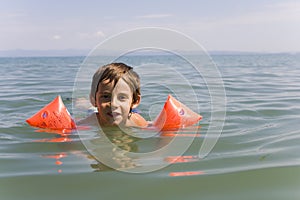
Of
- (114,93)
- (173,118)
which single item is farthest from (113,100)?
(173,118)

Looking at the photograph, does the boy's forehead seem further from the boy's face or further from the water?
the water

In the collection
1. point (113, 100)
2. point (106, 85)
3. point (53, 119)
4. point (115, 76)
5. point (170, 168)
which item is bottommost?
point (170, 168)

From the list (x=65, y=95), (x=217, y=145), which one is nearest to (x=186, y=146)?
(x=217, y=145)

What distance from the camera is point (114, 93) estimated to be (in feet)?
14.3

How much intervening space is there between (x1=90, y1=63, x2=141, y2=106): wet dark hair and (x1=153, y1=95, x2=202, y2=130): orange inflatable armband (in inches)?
17.6

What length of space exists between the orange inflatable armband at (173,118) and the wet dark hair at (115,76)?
45 centimetres

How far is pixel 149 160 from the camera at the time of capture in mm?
3406

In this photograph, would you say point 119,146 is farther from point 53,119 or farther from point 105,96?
point 53,119

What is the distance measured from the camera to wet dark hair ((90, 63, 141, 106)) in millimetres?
4434

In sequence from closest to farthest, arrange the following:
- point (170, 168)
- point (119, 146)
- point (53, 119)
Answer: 1. point (170, 168)
2. point (119, 146)
3. point (53, 119)

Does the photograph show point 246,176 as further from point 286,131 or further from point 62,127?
point 62,127

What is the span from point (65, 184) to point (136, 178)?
0.49 meters

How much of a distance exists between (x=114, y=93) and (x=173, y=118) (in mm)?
915

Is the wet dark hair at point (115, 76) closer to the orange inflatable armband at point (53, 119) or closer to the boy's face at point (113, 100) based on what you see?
the boy's face at point (113, 100)
